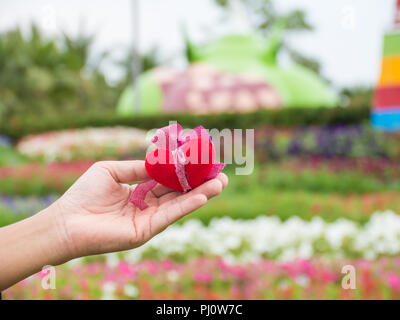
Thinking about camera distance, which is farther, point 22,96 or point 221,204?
point 22,96

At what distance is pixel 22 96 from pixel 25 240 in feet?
66.6

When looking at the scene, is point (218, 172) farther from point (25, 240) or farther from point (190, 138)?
point (25, 240)

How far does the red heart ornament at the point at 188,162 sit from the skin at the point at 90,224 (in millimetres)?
53

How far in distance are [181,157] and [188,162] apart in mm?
24

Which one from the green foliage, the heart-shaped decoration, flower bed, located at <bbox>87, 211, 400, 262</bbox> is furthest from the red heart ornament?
the green foliage

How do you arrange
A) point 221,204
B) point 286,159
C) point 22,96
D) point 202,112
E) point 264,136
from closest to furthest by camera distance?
point 221,204 → point 286,159 → point 264,136 → point 202,112 → point 22,96

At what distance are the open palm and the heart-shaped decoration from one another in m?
0.05

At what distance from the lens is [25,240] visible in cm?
142

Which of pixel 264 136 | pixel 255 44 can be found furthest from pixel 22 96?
pixel 264 136

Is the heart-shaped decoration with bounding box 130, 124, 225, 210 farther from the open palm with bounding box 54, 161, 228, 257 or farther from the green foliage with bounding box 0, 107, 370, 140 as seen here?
the green foliage with bounding box 0, 107, 370, 140

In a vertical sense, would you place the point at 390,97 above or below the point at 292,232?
above

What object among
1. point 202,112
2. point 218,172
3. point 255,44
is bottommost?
point 218,172

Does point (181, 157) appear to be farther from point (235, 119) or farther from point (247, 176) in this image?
point (235, 119)

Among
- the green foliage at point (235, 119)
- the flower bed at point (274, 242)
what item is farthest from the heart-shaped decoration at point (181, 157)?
the green foliage at point (235, 119)
